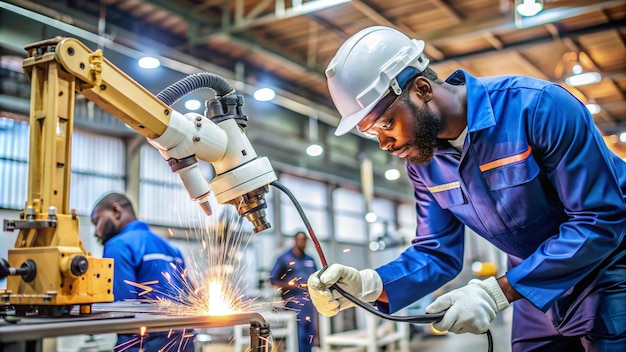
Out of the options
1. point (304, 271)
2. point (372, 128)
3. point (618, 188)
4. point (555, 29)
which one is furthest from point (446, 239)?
point (555, 29)

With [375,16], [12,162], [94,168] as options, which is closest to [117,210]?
[12,162]

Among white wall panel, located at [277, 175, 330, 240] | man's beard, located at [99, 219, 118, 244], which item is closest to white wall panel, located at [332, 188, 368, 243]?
white wall panel, located at [277, 175, 330, 240]

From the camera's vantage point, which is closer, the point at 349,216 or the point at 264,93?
the point at 264,93

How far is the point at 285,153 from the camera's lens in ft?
29.6

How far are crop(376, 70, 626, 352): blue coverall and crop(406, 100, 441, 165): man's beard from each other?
0.29 ft

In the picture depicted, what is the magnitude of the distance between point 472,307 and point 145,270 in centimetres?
200

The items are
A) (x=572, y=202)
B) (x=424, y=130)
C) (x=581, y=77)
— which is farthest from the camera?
(x=581, y=77)

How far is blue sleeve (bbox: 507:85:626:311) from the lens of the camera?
1405 millimetres

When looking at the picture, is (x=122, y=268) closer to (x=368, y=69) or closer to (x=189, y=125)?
(x=189, y=125)

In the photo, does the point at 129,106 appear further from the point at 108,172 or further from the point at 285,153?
the point at 285,153

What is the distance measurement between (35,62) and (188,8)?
17.5ft

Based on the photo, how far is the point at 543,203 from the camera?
1.56m

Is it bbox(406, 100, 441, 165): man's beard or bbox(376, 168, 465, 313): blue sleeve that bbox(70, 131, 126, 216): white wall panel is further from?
bbox(406, 100, 441, 165): man's beard

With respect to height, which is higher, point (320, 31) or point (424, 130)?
point (320, 31)
